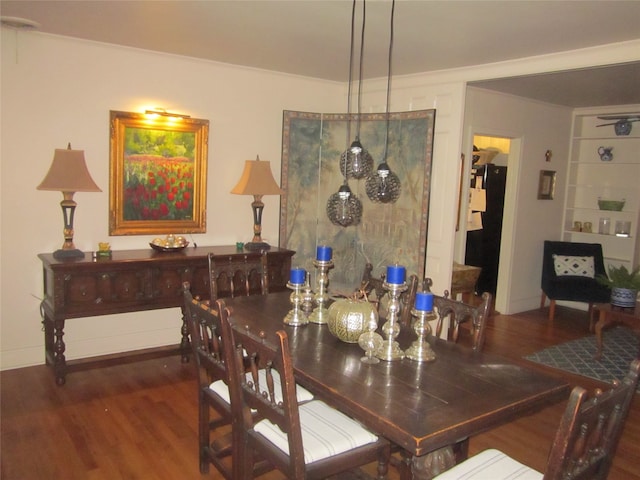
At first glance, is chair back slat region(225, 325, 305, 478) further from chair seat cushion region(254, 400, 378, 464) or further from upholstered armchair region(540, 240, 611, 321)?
upholstered armchair region(540, 240, 611, 321)

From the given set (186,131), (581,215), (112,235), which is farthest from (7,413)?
(581,215)

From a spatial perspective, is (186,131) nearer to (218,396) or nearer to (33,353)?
(33,353)

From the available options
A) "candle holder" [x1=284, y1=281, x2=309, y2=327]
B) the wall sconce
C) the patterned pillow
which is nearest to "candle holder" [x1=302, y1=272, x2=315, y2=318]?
"candle holder" [x1=284, y1=281, x2=309, y2=327]

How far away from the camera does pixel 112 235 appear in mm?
4223

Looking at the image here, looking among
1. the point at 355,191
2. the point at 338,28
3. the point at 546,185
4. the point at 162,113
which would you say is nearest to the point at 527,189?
the point at 546,185

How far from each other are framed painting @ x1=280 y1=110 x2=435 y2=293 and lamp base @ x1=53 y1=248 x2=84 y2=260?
6.43 feet

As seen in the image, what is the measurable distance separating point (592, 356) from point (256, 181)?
3505mm

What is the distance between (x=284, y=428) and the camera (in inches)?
71.7

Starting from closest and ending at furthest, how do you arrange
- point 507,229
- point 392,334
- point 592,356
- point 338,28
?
point 392,334, point 338,28, point 592,356, point 507,229

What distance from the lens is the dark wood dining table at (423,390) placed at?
65.0 inches

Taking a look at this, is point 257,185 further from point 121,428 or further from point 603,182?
point 603,182

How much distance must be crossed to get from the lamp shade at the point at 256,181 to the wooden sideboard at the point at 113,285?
22.2 inches

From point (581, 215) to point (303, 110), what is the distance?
161 inches

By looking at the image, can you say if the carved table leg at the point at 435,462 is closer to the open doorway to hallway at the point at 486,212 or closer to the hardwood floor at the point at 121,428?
the hardwood floor at the point at 121,428
